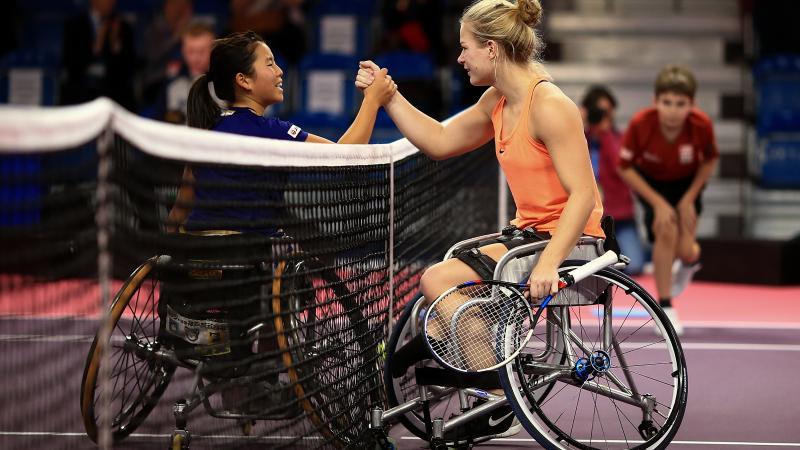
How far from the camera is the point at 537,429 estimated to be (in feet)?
12.2

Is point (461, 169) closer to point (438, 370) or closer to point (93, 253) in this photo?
point (438, 370)

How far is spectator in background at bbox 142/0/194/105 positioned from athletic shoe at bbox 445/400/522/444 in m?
7.71

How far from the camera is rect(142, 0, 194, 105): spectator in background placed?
11.4 m

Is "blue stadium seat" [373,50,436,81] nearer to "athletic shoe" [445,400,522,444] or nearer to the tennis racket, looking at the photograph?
"athletic shoe" [445,400,522,444]

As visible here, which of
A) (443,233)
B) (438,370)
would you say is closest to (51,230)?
(438,370)

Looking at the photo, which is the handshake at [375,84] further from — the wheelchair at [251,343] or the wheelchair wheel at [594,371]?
the wheelchair wheel at [594,371]

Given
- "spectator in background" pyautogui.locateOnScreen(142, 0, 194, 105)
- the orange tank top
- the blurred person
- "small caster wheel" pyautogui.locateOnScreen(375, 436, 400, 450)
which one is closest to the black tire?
"small caster wheel" pyautogui.locateOnScreen(375, 436, 400, 450)

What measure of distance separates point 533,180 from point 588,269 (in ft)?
1.27

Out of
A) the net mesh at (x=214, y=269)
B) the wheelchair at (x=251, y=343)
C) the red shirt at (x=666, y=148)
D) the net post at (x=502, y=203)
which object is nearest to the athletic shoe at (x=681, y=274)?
the red shirt at (x=666, y=148)

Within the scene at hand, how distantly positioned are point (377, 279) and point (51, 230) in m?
1.38

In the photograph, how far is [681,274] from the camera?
25.2ft

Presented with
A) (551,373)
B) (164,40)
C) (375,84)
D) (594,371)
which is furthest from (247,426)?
(164,40)

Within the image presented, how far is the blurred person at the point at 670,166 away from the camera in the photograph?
7.21 metres

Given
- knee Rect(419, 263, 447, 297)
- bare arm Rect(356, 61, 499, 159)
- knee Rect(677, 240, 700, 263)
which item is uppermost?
bare arm Rect(356, 61, 499, 159)
